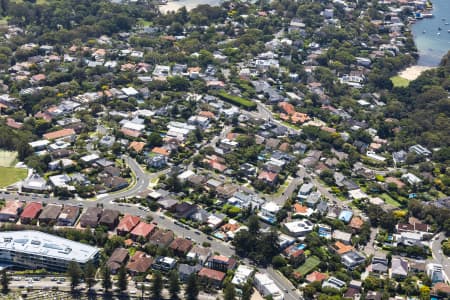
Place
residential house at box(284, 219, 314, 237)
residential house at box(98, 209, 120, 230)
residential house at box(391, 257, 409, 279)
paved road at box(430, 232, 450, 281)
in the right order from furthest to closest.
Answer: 1. residential house at box(284, 219, 314, 237)
2. residential house at box(98, 209, 120, 230)
3. paved road at box(430, 232, 450, 281)
4. residential house at box(391, 257, 409, 279)

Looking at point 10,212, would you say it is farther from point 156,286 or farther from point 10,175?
point 156,286

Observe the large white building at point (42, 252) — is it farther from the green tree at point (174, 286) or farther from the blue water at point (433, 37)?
the blue water at point (433, 37)

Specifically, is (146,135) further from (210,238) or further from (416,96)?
(416,96)

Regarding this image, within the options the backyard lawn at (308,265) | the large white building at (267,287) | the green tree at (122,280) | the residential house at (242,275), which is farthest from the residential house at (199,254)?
the backyard lawn at (308,265)

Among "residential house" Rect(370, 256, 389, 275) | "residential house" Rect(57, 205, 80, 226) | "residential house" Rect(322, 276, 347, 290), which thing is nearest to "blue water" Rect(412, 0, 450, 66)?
"residential house" Rect(370, 256, 389, 275)

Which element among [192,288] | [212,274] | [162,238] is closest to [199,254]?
[212,274]

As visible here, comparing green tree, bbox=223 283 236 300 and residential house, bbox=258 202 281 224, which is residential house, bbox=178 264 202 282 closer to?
green tree, bbox=223 283 236 300

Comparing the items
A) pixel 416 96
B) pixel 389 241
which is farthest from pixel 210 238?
pixel 416 96
